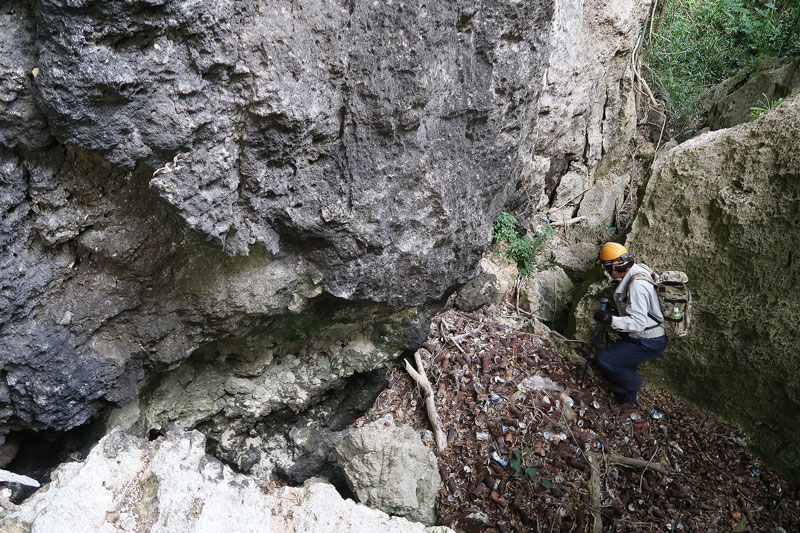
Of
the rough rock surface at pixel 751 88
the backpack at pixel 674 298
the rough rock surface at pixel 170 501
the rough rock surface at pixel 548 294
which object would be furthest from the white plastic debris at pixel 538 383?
the rough rock surface at pixel 751 88

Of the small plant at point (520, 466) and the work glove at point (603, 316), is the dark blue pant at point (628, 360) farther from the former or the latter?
the small plant at point (520, 466)

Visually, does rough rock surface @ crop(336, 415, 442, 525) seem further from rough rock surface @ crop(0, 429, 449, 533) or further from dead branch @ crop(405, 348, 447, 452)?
rough rock surface @ crop(0, 429, 449, 533)

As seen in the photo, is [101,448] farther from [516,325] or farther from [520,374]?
[516,325]

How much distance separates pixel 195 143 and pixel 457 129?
59.4 inches

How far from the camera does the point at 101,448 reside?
7.12 ft

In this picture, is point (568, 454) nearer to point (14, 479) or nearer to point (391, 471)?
point (391, 471)

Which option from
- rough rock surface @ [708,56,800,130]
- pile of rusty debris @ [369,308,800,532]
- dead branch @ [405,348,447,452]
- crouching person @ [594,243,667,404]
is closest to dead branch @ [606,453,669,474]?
pile of rusty debris @ [369,308,800,532]

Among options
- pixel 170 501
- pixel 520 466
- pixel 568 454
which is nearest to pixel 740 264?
pixel 568 454

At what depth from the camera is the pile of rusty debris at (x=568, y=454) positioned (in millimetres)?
3584

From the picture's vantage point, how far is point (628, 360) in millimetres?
4316

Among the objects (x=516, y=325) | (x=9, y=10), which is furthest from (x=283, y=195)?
(x=516, y=325)

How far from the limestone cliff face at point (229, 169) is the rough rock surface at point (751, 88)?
553 cm

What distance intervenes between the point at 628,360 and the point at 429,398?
73.4 inches

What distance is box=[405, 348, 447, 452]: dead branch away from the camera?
13.2 ft
